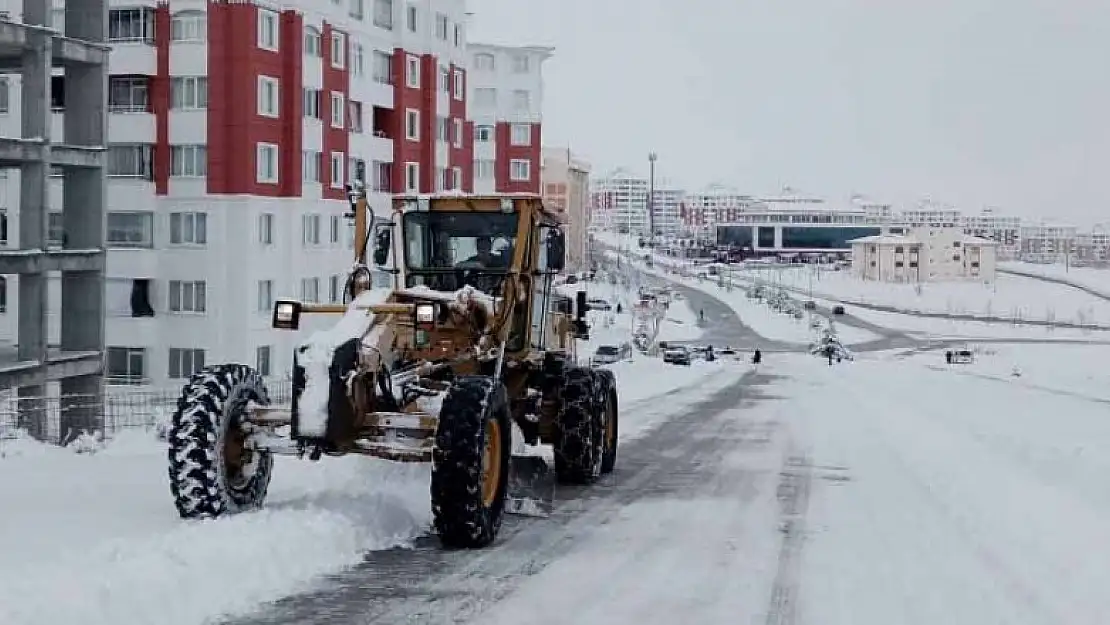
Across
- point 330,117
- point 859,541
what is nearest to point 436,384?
point 859,541

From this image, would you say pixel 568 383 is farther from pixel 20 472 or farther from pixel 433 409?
pixel 20 472

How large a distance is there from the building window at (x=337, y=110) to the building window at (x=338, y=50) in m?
1.01

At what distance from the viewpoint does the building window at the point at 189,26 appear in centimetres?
4466

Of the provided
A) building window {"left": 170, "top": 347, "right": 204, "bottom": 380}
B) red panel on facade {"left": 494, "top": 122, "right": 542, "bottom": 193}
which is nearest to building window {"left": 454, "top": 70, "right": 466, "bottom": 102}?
red panel on facade {"left": 494, "top": 122, "right": 542, "bottom": 193}

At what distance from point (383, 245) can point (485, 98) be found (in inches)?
2633

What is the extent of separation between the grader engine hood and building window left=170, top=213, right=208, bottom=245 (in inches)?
1344

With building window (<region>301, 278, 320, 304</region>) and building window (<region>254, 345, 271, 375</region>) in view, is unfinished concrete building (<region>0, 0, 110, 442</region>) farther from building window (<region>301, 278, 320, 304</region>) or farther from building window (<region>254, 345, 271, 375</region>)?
building window (<region>301, 278, 320, 304</region>)

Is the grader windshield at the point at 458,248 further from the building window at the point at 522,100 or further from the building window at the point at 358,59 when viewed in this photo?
the building window at the point at 522,100

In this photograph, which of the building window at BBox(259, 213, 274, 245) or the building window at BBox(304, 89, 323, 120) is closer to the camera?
the building window at BBox(259, 213, 274, 245)

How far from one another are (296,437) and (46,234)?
17951mm

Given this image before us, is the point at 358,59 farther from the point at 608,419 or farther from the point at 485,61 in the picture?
the point at 608,419

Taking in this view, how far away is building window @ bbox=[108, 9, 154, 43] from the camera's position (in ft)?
148

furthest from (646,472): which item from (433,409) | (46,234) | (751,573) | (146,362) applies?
(146,362)

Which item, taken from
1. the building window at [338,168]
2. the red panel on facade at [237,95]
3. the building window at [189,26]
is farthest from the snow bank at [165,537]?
the building window at [338,168]
